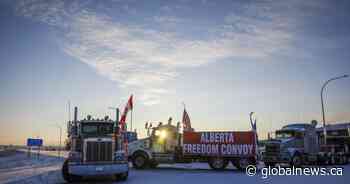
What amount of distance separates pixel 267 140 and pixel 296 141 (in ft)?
7.50

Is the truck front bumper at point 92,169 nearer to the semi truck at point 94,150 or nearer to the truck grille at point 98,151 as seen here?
the semi truck at point 94,150

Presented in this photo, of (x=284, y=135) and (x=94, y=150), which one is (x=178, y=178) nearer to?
(x=94, y=150)

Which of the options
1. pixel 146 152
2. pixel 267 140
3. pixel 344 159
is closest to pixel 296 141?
pixel 267 140

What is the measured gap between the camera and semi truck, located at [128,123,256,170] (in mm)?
21703

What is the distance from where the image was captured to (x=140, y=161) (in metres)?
22.8

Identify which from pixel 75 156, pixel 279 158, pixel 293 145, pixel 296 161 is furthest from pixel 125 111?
pixel 296 161

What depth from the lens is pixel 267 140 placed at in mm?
24859

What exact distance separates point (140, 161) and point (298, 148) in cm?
1222

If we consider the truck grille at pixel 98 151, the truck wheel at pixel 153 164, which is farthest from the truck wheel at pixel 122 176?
the truck wheel at pixel 153 164

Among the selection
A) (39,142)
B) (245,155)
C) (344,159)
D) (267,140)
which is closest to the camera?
(245,155)

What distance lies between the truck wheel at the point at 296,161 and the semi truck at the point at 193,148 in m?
4.31

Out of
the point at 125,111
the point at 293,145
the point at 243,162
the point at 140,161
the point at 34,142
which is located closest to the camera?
the point at 125,111

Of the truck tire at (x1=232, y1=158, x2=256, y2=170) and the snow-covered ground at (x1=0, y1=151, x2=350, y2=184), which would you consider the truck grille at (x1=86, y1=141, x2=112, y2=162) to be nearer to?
the snow-covered ground at (x1=0, y1=151, x2=350, y2=184)

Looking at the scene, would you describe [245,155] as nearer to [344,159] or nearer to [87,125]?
[87,125]
